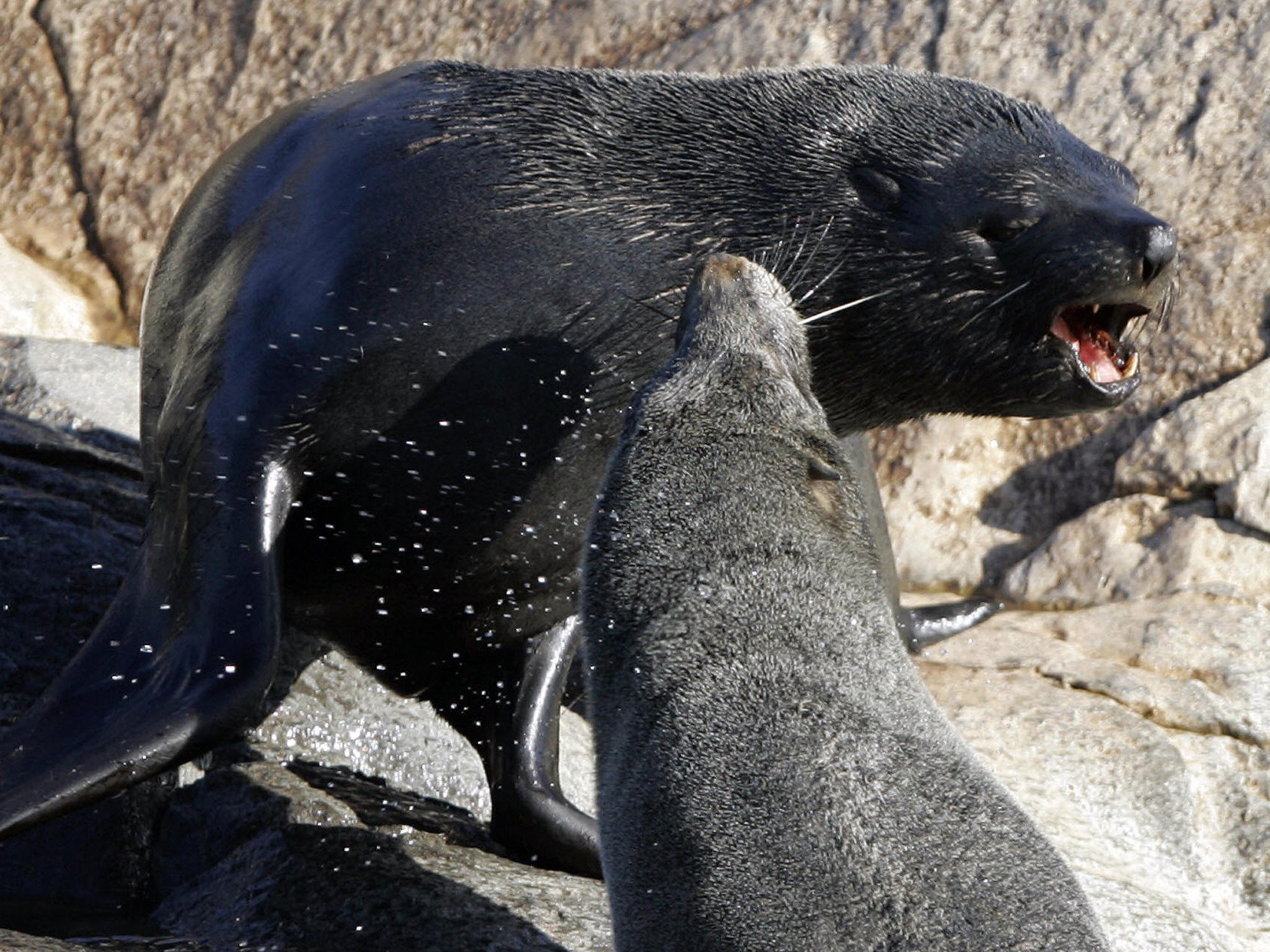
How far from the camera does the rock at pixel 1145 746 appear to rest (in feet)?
18.2

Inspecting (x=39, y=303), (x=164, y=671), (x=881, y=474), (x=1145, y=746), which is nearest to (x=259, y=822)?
(x=164, y=671)

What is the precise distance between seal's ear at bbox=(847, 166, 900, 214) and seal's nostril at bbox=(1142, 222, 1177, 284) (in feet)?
2.26

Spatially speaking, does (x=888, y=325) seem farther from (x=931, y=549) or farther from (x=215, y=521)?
(x=931, y=549)

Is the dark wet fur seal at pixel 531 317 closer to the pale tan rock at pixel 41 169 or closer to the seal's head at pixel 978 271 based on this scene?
the seal's head at pixel 978 271

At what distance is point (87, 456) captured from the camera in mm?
6469

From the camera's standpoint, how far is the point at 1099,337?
4.78 meters

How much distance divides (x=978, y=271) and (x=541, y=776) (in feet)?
6.12

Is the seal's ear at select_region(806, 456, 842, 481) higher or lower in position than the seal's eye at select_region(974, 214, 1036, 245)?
lower

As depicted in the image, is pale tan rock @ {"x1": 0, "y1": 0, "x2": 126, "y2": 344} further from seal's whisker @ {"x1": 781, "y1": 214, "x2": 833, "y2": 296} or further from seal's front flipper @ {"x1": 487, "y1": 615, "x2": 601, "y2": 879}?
seal's whisker @ {"x1": 781, "y1": 214, "x2": 833, "y2": 296}

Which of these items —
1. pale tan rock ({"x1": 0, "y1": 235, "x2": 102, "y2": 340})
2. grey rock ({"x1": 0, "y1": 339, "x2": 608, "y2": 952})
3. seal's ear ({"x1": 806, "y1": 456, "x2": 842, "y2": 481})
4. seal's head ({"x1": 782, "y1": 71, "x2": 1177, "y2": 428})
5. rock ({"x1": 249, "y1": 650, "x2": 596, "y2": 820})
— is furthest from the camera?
pale tan rock ({"x1": 0, "y1": 235, "x2": 102, "y2": 340})

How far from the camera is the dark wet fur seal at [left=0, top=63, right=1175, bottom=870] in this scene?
468 cm

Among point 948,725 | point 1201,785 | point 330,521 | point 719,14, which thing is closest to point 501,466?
point 330,521

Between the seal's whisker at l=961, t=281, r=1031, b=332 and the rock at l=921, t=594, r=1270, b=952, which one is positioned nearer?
the seal's whisker at l=961, t=281, r=1031, b=332

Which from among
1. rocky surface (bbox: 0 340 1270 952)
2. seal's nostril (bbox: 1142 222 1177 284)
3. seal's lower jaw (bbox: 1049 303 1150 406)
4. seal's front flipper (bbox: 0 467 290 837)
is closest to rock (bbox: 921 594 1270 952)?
rocky surface (bbox: 0 340 1270 952)
